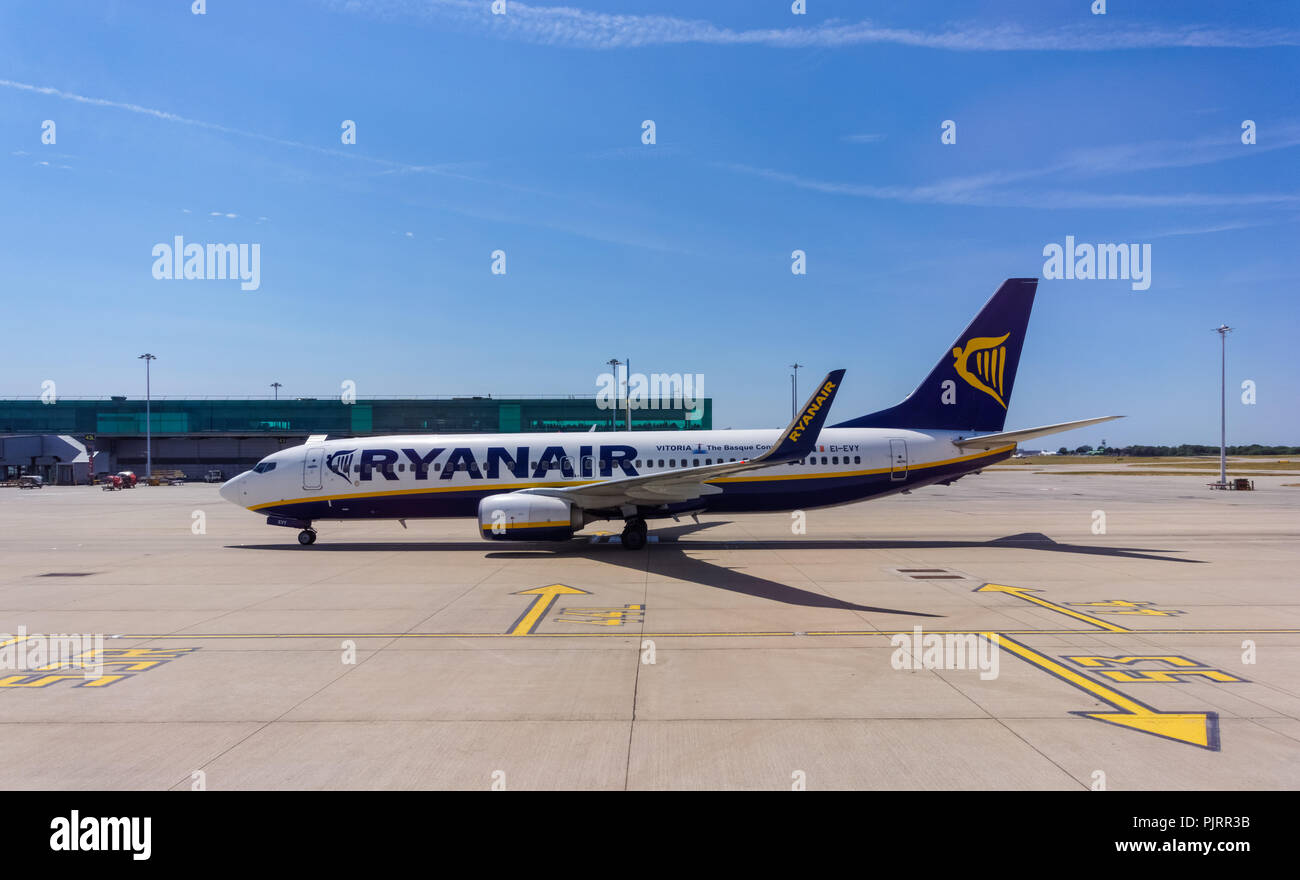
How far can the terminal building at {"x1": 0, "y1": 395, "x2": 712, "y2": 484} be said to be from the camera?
8562cm

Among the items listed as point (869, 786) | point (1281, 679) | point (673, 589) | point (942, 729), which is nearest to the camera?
point (869, 786)

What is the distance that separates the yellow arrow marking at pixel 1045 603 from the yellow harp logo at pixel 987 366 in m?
11.5

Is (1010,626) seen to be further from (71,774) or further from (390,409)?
(390,409)

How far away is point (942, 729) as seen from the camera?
827cm

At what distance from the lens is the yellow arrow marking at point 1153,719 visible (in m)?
8.02

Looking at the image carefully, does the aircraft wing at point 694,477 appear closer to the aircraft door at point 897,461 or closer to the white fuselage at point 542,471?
the white fuselage at point 542,471

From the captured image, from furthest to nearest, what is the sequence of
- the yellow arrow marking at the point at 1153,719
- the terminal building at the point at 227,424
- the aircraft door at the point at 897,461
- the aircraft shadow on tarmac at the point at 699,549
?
the terminal building at the point at 227,424, the aircraft door at the point at 897,461, the aircraft shadow on tarmac at the point at 699,549, the yellow arrow marking at the point at 1153,719

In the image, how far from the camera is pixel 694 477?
73.6ft

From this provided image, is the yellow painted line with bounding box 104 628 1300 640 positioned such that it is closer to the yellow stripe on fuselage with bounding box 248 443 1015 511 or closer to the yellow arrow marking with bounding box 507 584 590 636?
the yellow arrow marking with bounding box 507 584 590 636

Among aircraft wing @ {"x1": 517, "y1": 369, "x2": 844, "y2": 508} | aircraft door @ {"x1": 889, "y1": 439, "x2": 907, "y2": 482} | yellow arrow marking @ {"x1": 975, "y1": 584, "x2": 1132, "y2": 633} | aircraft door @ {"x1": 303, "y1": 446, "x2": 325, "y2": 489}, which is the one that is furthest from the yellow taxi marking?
aircraft door @ {"x1": 303, "y1": 446, "x2": 325, "y2": 489}

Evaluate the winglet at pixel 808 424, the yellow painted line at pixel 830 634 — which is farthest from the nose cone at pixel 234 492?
the winglet at pixel 808 424

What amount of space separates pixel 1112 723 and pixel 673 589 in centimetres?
1001

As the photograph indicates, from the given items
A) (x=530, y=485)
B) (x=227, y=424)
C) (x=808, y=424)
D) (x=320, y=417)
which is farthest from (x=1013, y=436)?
(x=227, y=424)
